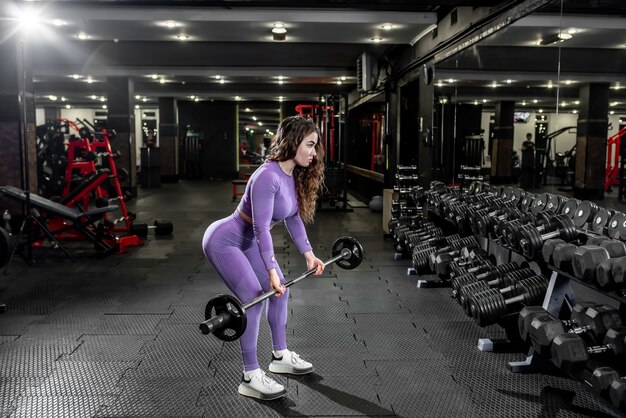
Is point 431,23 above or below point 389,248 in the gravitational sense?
above

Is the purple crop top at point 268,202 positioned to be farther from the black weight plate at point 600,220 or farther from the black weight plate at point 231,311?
the black weight plate at point 600,220

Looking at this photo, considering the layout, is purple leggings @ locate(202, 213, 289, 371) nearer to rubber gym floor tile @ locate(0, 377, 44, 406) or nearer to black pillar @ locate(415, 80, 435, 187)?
rubber gym floor tile @ locate(0, 377, 44, 406)

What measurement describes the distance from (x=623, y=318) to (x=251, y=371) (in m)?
1.51

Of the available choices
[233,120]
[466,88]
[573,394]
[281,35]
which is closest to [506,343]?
[573,394]

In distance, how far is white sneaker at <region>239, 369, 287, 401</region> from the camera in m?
2.18

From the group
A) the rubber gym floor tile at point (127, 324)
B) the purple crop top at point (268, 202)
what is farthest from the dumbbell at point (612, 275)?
the rubber gym floor tile at point (127, 324)

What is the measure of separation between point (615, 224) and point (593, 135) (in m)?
0.62

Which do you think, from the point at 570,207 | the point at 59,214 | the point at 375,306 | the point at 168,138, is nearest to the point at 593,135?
the point at 570,207

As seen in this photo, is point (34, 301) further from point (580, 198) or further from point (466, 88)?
point (466, 88)

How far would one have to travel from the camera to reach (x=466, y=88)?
4.61m

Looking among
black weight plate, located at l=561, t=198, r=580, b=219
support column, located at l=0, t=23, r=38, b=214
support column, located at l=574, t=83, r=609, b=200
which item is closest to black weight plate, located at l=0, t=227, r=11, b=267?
support column, located at l=0, t=23, r=38, b=214

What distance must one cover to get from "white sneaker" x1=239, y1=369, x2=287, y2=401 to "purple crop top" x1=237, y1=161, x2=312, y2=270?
1.50ft

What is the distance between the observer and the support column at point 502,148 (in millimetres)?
4078

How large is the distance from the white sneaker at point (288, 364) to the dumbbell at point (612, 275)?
1.21 metres
